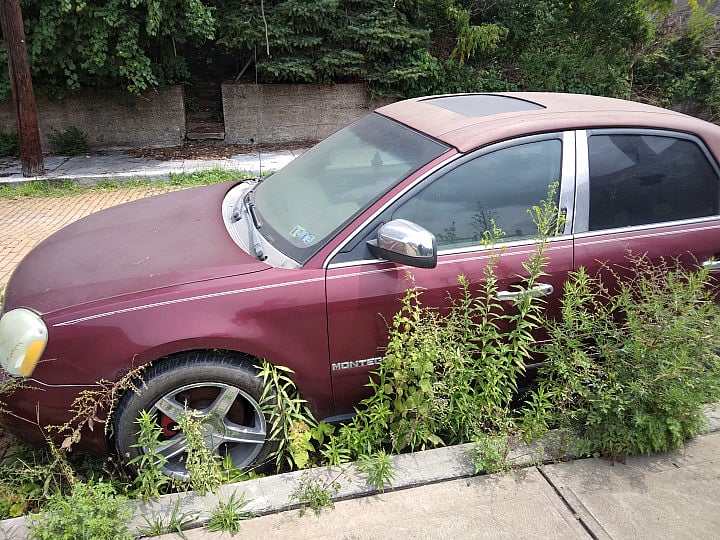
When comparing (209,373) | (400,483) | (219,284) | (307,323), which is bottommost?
(400,483)

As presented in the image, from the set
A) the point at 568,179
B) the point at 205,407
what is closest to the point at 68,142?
the point at 205,407

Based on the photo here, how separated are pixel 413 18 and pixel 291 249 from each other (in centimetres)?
934

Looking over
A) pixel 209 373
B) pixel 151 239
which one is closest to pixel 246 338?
pixel 209 373

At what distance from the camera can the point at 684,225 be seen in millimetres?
3010

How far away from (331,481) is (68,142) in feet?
31.9

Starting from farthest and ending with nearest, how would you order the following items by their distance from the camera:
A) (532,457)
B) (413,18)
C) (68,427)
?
(413,18)
(532,457)
(68,427)

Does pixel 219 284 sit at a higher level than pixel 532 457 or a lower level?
higher

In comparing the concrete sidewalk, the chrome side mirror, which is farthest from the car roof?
the concrete sidewalk

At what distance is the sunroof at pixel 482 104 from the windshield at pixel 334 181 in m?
0.39

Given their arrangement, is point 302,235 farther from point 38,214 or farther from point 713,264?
point 38,214

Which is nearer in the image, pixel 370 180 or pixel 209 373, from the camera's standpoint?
pixel 209 373

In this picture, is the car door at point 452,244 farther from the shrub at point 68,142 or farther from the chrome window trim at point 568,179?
the shrub at point 68,142

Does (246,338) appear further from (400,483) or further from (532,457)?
(532,457)

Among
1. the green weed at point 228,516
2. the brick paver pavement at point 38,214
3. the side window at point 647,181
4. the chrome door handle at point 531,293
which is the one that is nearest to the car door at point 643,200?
the side window at point 647,181
